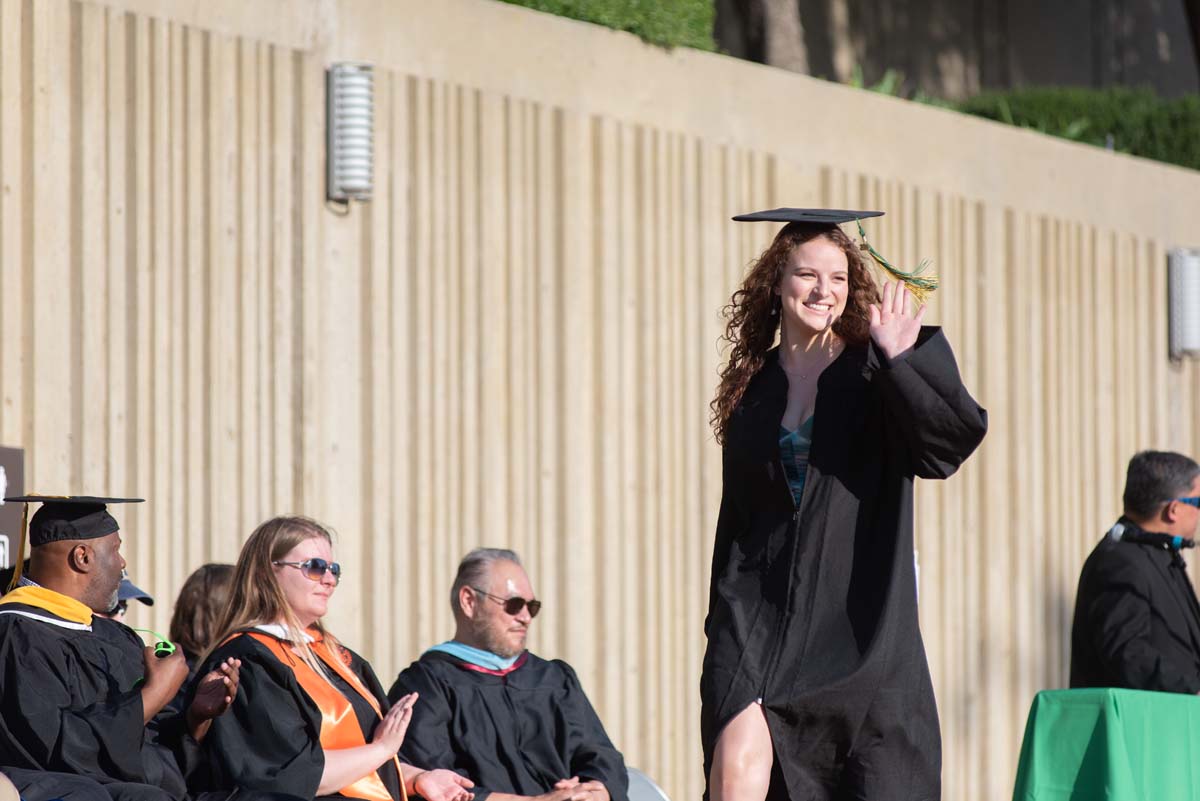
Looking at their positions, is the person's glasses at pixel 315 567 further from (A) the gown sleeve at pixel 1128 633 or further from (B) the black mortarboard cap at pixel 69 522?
(A) the gown sleeve at pixel 1128 633

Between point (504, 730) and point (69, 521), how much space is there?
1625 millimetres

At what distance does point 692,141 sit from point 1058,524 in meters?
3.17

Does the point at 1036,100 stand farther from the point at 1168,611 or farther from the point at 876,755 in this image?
the point at 876,755

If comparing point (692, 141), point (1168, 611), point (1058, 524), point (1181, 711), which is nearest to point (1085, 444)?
point (1058, 524)

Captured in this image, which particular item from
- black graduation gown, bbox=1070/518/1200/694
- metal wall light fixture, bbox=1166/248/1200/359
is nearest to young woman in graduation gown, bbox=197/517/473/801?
black graduation gown, bbox=1070/518/1200/694

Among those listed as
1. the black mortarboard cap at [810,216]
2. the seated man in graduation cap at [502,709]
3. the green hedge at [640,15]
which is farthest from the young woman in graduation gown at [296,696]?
the green hedge at [640,15]

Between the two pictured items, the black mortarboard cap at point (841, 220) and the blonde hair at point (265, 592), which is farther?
the blonde hair at point (265, 592)

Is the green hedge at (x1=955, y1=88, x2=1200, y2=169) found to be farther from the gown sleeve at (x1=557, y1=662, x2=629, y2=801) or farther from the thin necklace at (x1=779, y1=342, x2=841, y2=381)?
the thin necklace at (x1=779, y1=342, x2=841, y2=381)

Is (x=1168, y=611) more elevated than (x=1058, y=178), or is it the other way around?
(x=1058, y=178)

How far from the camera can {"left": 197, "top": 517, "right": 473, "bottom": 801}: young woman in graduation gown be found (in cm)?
530

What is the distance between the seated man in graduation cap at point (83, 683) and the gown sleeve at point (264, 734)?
0.10 meters

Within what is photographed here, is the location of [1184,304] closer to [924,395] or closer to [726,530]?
[726,530]

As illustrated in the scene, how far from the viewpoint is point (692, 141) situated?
887cm

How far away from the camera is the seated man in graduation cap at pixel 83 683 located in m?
4.92
